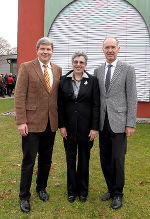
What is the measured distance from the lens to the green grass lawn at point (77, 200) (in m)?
3.23

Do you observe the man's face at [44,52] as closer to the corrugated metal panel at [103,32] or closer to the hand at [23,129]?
the hand at [23,129]

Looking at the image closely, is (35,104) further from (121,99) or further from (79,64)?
(121,99)

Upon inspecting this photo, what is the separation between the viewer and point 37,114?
10.6ft

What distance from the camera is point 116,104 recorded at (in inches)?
127

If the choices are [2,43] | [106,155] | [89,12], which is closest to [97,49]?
[89,12]

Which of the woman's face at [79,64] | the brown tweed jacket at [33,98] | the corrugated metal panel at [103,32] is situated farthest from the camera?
the corrugated metal panel at [103,32]

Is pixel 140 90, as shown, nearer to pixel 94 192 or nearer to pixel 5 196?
pixel 94 192

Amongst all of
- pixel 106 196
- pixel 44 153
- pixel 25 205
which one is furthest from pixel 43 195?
pixel 106 196

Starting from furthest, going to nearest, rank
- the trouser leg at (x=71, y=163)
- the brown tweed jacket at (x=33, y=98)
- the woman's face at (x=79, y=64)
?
the trouser leg at (x=71, y=163) → the woman's face at (x=79, y=64) → the brown tweed jacket at (x=33, y=98)

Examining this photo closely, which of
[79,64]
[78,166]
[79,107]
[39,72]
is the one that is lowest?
[78,166]

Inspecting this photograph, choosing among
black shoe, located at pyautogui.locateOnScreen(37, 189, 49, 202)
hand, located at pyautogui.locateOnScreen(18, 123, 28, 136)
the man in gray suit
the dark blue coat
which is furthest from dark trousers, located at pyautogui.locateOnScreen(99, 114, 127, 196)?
hand, located at pyautogui.locateOnScreen(18, 123, 28, 136)

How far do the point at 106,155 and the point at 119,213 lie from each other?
2.58 ft

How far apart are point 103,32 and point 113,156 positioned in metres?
7.87

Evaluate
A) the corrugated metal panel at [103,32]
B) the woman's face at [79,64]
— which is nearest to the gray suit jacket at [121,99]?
the woman's face at [79,64]
